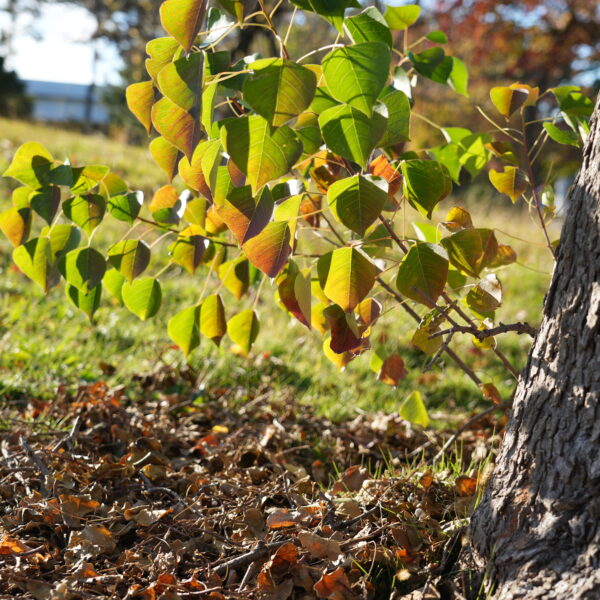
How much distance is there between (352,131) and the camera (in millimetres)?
1174

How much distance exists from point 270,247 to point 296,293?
0.13 metres

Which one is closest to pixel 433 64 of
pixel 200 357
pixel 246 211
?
pixel 246 211

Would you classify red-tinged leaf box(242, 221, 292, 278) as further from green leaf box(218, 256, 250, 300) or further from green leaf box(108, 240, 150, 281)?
green leaf box(218, 256, 250, 300)

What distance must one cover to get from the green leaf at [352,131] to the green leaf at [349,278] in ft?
0.75

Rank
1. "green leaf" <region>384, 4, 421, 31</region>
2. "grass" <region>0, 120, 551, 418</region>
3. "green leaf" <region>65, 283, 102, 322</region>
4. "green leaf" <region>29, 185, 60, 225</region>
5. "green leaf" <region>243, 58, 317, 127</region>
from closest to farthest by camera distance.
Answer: "green leaf" <region>243, 58, 317, 127</region>
"green leaf" <region>29, 185, 60, 225</region>
"green leaf" <region>384, 4, 421, 31</region>
"green leaf" <region>65, 283, 102, 322</region>
"grass" <region>0, 120, 551, 418</region>

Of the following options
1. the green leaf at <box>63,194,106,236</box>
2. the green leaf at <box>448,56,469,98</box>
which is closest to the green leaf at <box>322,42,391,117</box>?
the green leaf at <box>63,194,106,236</box>

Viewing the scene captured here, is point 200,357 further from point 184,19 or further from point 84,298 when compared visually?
point 184,19

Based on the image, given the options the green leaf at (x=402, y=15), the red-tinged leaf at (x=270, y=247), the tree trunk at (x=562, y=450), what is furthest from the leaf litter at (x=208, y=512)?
the green leaf at (x=402, y=15)

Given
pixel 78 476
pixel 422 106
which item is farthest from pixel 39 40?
pixel 78 476

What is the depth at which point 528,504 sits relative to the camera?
4.32ft

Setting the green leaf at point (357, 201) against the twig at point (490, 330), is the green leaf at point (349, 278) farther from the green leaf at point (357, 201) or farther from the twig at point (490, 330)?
the twig at point (490, 330)

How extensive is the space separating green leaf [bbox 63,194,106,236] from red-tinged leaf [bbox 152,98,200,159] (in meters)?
0.49

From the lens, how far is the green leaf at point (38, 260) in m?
1.77

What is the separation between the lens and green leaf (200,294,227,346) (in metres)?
1.90
